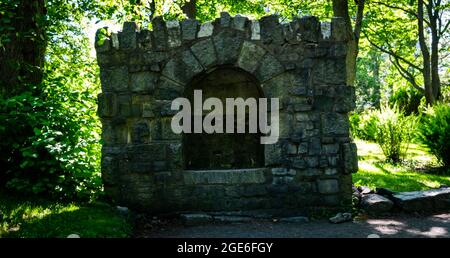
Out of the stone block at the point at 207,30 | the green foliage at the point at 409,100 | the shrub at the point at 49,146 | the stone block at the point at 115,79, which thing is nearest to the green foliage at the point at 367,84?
the green foliage at the point at 409,100

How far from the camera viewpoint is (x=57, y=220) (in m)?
4.20

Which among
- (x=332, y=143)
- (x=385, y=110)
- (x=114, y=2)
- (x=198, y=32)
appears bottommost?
(x=332, y=143)

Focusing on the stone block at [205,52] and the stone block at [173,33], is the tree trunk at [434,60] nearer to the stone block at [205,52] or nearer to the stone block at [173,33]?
the stone block at [205,52]

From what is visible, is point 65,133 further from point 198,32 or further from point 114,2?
point 114,2

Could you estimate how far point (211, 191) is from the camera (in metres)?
5.09

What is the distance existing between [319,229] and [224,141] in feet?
6.73

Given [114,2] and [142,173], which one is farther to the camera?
[114,2]

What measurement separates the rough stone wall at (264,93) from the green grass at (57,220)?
577mm

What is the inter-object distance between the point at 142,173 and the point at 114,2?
3426mm

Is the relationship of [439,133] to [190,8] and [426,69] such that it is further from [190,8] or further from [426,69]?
[190,8]

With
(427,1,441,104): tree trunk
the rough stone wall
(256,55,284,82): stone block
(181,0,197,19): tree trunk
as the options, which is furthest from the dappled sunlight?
(427,1,441,104): tree trunk

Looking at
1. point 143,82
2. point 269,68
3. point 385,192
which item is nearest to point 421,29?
point 385,192

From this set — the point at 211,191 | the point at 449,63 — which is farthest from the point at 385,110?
the point at 449,63
